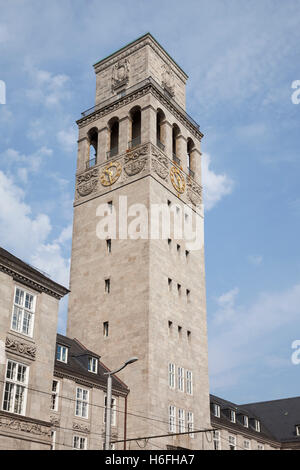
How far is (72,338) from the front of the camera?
192 feet

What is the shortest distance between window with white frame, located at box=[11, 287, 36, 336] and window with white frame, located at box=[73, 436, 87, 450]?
36.8 ft

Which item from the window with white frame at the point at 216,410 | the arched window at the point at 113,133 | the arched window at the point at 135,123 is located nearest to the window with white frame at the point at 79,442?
the window with white frame at the point at 216,410

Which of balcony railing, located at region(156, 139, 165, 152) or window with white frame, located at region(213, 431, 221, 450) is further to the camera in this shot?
balcony railing, located at region(156, 139, 165, 152)

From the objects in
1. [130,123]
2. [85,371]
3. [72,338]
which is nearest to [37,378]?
[85,371]

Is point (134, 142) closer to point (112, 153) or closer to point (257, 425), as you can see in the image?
Result: point (112, 153)

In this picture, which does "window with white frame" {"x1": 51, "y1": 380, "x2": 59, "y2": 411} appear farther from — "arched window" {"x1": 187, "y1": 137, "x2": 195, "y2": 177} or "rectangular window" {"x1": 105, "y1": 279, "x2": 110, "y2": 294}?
"arched window" {"x1": 187, "y1": 137, "x2": 195, "y2": 177}

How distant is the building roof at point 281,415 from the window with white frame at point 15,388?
4976 cm

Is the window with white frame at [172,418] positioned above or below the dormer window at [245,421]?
below

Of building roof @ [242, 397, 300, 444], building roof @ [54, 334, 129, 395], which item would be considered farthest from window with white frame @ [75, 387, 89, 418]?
building roof @ [242, 397, 300, 444]

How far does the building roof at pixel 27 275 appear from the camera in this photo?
1464 inches

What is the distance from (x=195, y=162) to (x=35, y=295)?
118ft

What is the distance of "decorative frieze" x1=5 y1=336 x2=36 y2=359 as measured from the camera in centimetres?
3625

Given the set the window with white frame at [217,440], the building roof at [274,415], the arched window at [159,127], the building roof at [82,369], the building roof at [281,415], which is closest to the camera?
the building roof at [82,369]

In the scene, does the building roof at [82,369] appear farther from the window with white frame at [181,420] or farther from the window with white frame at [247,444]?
the window with white frame at [247,444]
